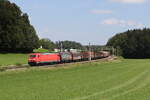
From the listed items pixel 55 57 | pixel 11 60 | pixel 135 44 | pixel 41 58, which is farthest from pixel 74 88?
pixel 135 44

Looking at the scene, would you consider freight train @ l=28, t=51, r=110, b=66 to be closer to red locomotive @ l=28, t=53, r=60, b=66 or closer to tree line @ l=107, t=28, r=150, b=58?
red locomotive @ l=28, t=53, r=60, b=66

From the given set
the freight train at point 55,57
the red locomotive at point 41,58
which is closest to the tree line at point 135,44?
the freight train at point 55,57

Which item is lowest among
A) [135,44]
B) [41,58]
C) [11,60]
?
[11,60]

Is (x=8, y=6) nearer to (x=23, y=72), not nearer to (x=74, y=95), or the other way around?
(x=23, y=72)

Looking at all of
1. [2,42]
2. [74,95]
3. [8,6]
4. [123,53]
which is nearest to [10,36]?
[2,42]

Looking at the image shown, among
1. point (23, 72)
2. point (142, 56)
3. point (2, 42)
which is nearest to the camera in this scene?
point (23, 72)

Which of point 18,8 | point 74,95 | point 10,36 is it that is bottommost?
point 74,95

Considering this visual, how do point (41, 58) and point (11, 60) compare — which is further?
point (11, 60)

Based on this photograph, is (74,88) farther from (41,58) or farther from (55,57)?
(55,57)

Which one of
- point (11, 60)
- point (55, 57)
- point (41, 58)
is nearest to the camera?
point (41, 58)

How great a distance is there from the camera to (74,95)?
1816 cm

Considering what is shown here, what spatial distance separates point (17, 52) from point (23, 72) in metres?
68.1

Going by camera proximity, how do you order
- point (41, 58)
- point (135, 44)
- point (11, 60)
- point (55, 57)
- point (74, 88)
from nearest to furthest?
point (74, 88) → point (41, 58) → point (55, 57) → point (11, 60) → point (135, 44)

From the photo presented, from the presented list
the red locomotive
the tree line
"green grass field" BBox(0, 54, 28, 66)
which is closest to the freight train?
the red locomotive
